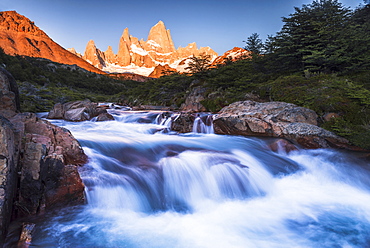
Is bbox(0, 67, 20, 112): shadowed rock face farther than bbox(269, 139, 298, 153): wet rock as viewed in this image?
No

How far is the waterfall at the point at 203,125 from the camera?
897cm

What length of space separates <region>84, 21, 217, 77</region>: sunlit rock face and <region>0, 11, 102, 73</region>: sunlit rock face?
5758 centimetres

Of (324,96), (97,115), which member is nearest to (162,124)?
(97,115)

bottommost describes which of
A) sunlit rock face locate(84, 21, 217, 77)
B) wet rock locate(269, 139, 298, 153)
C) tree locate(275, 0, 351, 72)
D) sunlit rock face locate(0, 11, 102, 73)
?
wet rock locate(269, 139, 298, 153)

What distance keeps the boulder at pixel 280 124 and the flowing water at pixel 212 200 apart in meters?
0.63

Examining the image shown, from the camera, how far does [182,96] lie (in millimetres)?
16594

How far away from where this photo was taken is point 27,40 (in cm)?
9306

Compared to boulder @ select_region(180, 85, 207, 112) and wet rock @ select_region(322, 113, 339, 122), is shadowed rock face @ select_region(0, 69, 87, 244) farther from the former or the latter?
boulder @ select_region(180, 85, 207, 112)

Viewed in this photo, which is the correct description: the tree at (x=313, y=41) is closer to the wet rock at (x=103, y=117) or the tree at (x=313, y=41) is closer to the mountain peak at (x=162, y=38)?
the wet rock at (x=103, y=117)

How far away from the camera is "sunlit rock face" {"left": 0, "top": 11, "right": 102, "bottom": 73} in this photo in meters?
87.8

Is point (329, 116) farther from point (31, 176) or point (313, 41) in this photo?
point (31, 176)

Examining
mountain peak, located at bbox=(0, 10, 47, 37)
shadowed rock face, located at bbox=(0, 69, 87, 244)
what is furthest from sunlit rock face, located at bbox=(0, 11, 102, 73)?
shadowed rock face, located at bbox=(0, 69, 87, 244)

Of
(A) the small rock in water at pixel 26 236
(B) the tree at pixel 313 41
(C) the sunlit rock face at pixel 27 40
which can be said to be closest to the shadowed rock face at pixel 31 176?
(A) the small rock in water at pixel 26 236

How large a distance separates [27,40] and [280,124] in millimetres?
122801
